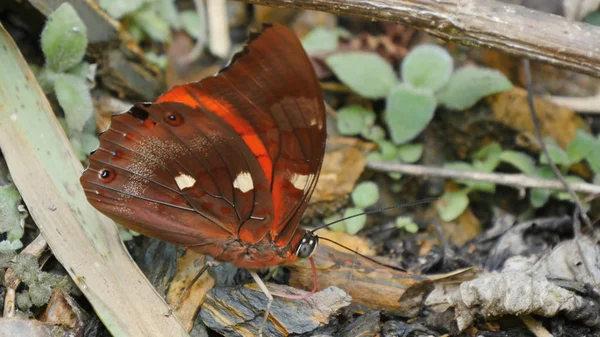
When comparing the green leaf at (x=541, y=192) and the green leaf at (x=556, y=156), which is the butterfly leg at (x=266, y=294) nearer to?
the green leaf at (x=541, y=192)

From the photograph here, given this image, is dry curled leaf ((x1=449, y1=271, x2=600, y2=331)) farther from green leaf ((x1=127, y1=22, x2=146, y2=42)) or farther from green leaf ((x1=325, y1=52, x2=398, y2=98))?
green leaf ((x1=127, y1=22, x2=146, y2=42))

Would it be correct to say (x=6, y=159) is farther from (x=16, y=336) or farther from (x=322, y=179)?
(x=322, y=179)

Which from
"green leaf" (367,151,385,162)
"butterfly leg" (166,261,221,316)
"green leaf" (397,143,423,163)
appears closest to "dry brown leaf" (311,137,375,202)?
"green leaf" (367,151,385,162)

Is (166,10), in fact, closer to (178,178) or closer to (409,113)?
(409,113)

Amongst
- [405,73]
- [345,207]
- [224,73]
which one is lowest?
[345,207]

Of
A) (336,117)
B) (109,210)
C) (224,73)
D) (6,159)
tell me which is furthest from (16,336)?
(336,117)

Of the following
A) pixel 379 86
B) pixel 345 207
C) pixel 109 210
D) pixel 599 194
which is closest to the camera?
pixel 109 210
